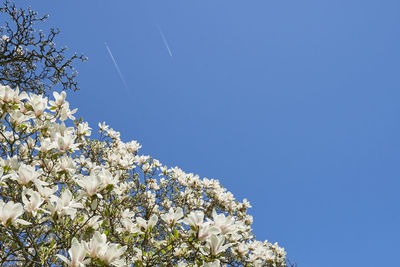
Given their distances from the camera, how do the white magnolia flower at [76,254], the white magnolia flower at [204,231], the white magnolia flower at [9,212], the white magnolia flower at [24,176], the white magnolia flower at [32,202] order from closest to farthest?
the white magnolia flower at [76,254] < the white magnolia flower at [9,212] < the white magnolia flower at [32,202] < the white magnolia flower at [204,231] < the white magnolia flower at [24,176]

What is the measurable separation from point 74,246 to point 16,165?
54.1 inches

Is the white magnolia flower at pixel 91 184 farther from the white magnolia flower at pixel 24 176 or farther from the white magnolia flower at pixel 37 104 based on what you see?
the white magnolia flower at pixel 37 104

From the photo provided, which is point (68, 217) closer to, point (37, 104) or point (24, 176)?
point (24, 176)

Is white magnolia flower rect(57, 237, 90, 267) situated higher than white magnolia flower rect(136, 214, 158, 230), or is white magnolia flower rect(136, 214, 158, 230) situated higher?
white magnolia flower rect(136, 214, 158, 230)

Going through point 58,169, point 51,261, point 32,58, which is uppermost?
point 32,58

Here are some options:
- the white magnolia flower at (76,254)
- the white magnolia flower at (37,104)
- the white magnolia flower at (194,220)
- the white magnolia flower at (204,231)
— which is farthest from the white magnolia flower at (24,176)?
the white magnolia flower at (204,231)

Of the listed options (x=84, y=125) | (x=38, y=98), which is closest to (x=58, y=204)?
(x=38, y=98)

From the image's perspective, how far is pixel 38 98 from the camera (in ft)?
9.14

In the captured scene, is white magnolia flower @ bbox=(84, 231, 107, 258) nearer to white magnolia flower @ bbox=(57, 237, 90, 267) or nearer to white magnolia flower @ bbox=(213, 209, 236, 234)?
white magnolia flower @ bbox=(57, 237, 90, 267)

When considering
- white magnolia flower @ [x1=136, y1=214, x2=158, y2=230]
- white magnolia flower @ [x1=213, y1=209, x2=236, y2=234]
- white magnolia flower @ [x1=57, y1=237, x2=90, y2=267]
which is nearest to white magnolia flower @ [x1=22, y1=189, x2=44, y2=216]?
white magnolia flower @ [x1=57, y1=237, x2=90, y2=267]

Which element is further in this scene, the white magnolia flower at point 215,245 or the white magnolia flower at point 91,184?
the white magnolia flower at point 91,184

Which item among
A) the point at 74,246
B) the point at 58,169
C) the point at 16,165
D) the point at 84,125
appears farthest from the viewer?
the point at 84,125

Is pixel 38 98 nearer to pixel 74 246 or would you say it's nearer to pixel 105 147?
pixel 74 246

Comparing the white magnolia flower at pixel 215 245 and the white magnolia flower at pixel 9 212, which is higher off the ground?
the white magnolia flower at pixel 215 245
